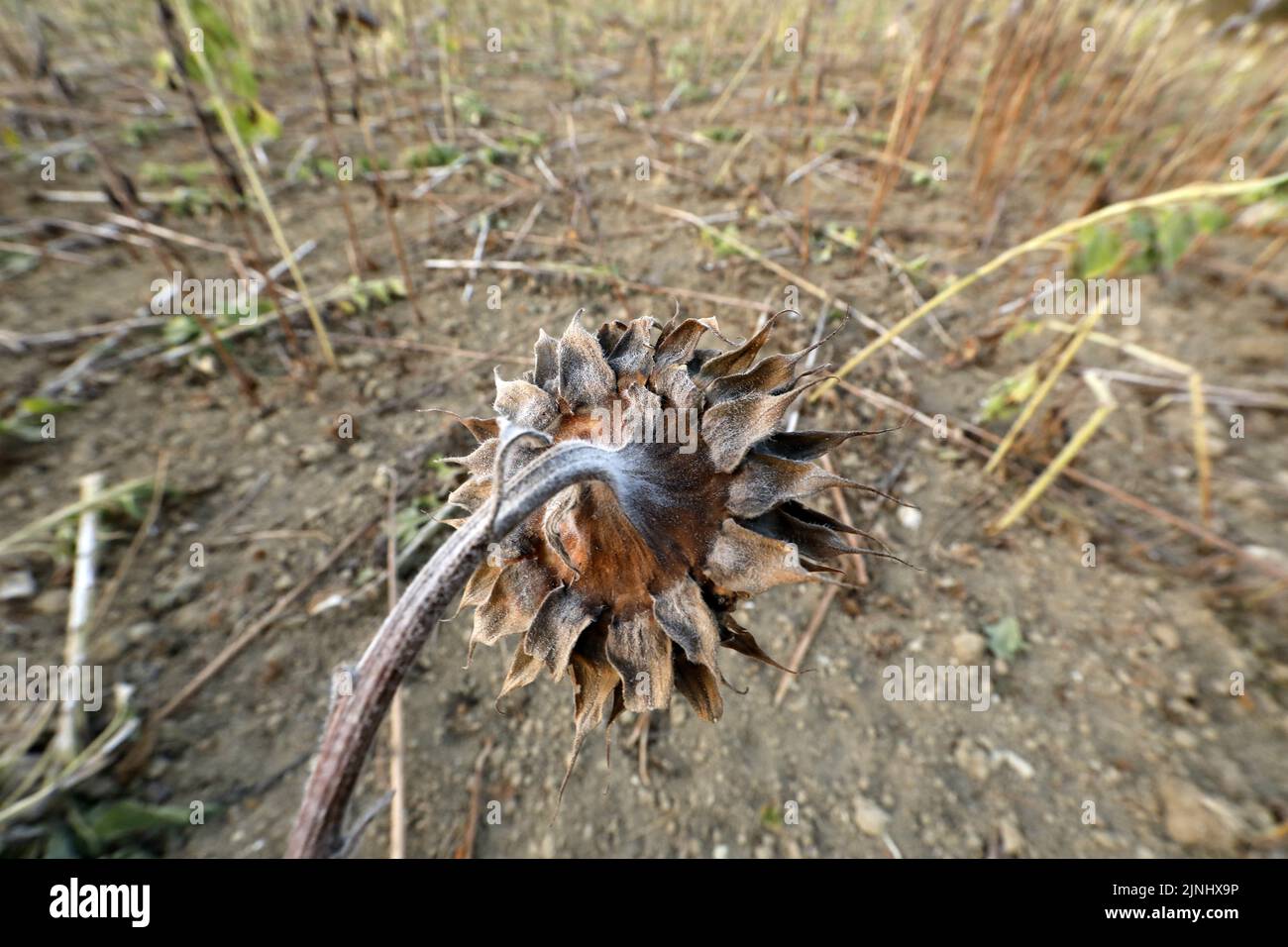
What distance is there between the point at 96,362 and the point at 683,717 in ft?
11.9

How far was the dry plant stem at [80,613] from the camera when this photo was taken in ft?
6.50

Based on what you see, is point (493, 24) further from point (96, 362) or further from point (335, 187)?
point (96, 362)

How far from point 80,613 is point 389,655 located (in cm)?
211

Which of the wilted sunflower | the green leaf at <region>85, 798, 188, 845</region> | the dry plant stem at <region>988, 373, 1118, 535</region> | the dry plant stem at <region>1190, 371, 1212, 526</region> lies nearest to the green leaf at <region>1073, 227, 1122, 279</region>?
the dry plant stem at <region>988, 373, 1118, 535</region>

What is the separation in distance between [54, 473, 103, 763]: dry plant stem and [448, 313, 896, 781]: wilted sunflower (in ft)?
5.52

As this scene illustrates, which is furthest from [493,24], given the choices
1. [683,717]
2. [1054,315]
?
[683,717]

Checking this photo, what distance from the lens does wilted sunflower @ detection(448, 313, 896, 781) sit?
1.28 meters

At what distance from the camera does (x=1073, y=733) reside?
216 cm

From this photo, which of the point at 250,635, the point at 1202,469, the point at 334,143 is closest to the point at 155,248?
the point at 334,143

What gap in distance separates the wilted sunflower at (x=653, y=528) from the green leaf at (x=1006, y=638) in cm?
148

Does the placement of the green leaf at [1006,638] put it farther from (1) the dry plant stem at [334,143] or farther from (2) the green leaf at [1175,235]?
(1) the dry plant stem at [334,143]

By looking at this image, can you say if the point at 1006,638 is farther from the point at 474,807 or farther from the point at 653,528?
the point at 474,807

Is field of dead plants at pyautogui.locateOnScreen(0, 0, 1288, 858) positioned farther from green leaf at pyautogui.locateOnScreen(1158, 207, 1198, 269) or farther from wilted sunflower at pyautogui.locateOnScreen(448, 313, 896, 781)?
wilted sunflower at pyautogui.locateOnScreen(448, 313, 896, 781)

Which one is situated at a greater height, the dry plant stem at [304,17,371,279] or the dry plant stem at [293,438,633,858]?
the dry plant stem at [304,17,371,279]
